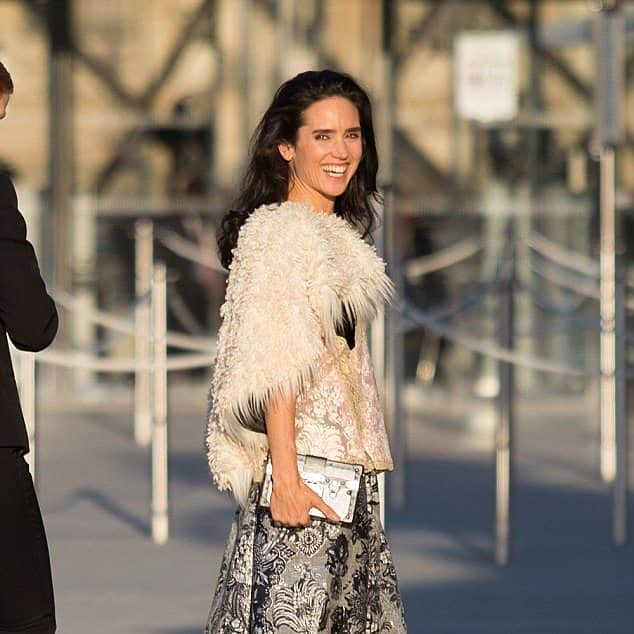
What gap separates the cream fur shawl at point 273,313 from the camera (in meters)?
4.29

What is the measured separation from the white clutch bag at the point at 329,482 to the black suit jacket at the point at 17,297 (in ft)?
1.80

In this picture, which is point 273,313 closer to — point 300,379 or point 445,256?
point 300,379

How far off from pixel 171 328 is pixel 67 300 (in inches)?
177

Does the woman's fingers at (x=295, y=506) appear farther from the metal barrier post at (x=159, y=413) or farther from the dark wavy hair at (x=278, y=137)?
the metal barrier post at (x=159, y=413)

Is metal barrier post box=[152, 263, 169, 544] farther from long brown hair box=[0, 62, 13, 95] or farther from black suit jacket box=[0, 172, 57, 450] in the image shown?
black suit jacket box=[0, 172, 57, 450]

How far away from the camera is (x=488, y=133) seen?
630 inches

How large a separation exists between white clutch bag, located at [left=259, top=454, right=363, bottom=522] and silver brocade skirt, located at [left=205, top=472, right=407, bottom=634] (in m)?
0.04

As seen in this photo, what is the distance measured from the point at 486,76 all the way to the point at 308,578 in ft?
38.8

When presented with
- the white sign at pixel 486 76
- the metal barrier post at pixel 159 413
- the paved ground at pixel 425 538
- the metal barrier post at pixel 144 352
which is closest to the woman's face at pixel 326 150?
the paved ground at pixel 425 538

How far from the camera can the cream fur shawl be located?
14.1 feet

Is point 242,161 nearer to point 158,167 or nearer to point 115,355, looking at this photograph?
point 158,167

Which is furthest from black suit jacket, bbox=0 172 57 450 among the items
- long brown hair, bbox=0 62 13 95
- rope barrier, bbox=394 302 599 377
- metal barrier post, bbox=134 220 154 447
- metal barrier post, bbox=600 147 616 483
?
metal barrier post, bbox=134 220 154 447

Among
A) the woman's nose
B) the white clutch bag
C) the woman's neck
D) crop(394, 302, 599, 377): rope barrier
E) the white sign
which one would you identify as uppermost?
the white sign

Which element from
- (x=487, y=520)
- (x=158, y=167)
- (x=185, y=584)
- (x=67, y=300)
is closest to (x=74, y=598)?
(x=185, y=584)
